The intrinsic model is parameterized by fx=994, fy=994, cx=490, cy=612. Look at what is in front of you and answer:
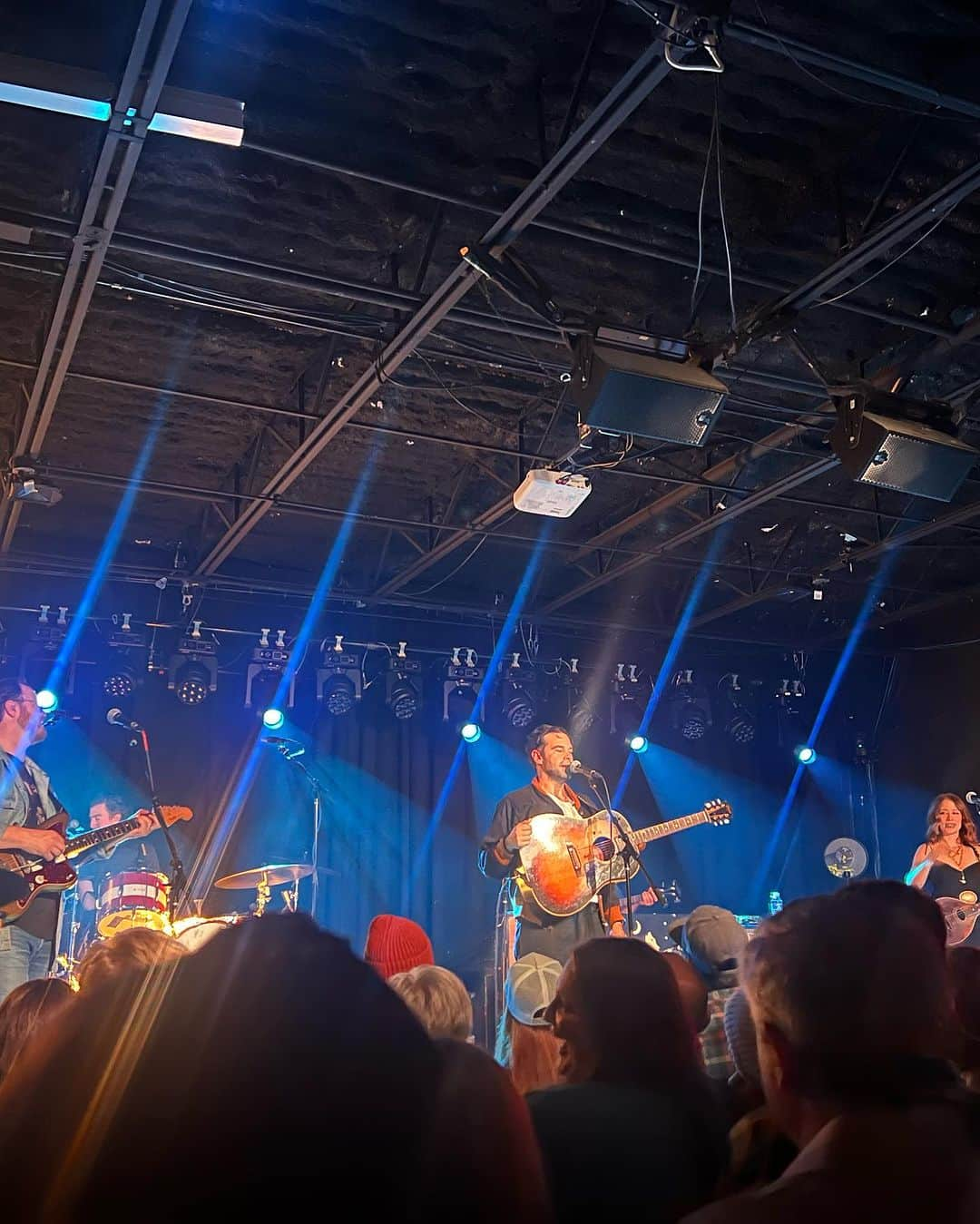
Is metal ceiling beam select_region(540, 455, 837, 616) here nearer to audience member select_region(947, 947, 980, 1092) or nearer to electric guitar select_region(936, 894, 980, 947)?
electric guitar select_region(936, 894, 980, 947)

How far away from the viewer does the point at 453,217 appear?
195 inches

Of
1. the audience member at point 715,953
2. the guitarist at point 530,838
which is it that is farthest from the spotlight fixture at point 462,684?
the audience member at point 715,953

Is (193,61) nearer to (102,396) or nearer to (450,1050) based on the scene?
(102,396)

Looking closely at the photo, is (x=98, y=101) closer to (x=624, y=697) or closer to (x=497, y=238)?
(x=497, y=238)

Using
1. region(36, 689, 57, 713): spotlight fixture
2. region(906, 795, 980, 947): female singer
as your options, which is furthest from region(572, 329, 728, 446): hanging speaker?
region(36, 689, 57, 713): spotlight fixture

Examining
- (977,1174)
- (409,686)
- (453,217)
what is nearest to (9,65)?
(453,217)

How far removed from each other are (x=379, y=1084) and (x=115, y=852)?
8350mm

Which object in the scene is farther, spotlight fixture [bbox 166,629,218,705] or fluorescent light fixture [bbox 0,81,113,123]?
spotlight fixture [bbox 166,629,218,705]

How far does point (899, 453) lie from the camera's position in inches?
199

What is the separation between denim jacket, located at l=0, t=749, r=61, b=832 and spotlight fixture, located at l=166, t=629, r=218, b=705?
1.55m

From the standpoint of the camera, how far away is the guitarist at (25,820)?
6.55 metres

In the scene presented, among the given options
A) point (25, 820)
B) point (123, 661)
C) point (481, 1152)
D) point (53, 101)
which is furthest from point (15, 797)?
point (481, 1152)

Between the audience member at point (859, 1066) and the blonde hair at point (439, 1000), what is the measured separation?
117 cm

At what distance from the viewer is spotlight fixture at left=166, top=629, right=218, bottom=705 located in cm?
892
